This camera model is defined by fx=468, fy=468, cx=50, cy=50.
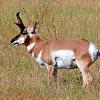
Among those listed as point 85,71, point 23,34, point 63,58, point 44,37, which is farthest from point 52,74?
point 44,37

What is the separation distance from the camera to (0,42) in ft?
34.4

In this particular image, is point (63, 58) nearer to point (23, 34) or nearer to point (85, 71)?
point (85, 71)

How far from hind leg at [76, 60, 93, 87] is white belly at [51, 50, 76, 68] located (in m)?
0.13

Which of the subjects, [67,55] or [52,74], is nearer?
[67,55]

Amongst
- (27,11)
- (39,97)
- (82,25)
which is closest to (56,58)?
(39,97)

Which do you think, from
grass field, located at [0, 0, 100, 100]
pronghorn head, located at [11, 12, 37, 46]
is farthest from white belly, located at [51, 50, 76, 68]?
pronghorn head, located at [11, 12, 37, 46]

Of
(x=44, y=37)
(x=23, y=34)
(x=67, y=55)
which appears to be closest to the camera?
(x=67, y=55)

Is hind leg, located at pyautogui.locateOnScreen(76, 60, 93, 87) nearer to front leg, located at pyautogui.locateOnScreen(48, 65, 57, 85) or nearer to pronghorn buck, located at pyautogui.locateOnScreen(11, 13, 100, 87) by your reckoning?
pronghorn buck, located at pyautogui.locateOnScreen(11, 13, 100, 87)

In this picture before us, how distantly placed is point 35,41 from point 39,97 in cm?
152

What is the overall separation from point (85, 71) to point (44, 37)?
12.0 ft

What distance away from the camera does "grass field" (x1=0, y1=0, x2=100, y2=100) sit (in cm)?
659

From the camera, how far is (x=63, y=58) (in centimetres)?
727

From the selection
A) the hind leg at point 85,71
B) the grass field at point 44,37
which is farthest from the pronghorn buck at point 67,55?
the grass field at point 44,37

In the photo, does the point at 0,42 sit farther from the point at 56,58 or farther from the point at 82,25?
the point at 56,58
